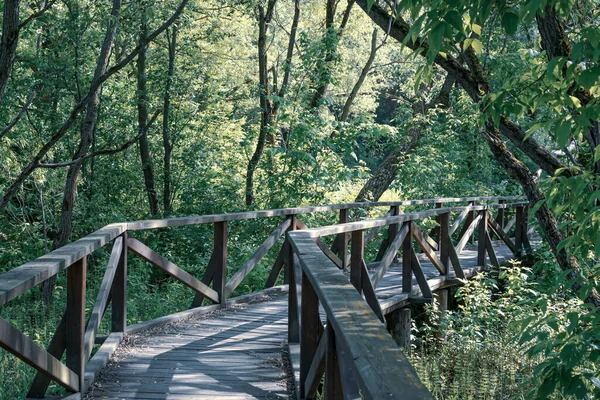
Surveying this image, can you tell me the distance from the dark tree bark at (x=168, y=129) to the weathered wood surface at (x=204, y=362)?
838cm

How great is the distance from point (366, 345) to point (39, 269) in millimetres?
→ 1950

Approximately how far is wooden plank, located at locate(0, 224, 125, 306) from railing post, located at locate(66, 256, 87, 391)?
0.32 feet

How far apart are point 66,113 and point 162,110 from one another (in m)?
2.09

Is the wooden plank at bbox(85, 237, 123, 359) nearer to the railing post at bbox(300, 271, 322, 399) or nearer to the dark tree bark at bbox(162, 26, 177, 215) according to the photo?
the railing post at bbox(300, 271, 322, 399)

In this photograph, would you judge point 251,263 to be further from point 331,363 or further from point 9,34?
point 331,363

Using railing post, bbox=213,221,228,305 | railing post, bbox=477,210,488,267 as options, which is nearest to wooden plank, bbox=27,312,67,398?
railing post, bbox=213,221,228,305

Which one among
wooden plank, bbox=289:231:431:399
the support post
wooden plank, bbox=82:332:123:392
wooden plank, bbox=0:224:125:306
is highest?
wooden plank, bbox=0:224:125:306

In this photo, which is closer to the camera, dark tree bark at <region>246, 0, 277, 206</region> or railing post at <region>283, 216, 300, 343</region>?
railing post at <region>283, 216, 300, 343</region>

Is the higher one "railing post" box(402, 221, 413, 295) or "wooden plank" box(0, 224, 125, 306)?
"wooden plank" box(0, 224, 125, 306)

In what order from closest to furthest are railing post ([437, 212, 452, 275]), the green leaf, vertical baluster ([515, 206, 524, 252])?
the green leaf → railing post ([437, 212, 452, 275]) → vertical baluster ([515, 206, 524, 252])

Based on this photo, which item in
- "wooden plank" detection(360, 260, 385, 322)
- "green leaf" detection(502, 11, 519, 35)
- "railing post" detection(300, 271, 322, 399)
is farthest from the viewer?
"wooden plank" detection(360, 260, 385, 322)

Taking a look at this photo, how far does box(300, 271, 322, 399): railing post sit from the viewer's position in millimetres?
3629

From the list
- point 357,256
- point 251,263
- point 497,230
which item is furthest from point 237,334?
point 497,230

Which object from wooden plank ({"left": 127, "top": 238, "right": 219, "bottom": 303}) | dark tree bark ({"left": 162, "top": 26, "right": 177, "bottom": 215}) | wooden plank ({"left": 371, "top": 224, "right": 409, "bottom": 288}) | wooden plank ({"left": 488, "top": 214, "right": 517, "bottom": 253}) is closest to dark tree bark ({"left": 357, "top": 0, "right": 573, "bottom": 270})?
wooden plank ({"left": 371, "top": 224, "right": 409, "bottom": 288})
